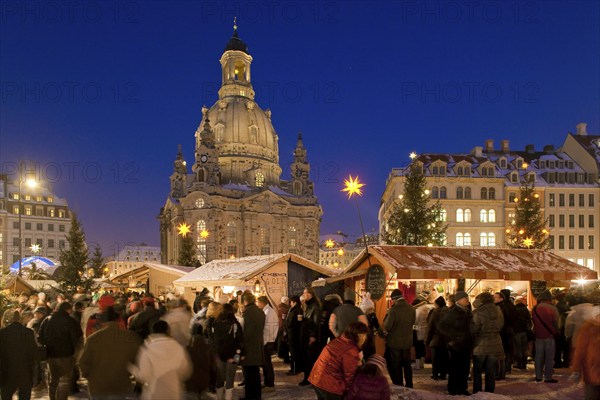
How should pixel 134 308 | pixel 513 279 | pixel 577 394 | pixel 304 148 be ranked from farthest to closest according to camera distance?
pixel 304 148 → pixel 513 279 → pixel 134 308 → pixel 577 394

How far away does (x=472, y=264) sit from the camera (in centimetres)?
1838

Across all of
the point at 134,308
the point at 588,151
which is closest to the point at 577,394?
the point at 134,308

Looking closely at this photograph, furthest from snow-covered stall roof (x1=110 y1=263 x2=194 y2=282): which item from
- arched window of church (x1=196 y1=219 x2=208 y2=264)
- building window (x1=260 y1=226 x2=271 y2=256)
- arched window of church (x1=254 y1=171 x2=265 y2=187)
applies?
arched window of church (x1=254 y1=171 x2=265 y2=187)

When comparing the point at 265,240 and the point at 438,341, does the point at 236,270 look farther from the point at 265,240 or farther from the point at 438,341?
the point at 265,240

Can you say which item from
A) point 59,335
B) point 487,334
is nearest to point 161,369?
point 59,335

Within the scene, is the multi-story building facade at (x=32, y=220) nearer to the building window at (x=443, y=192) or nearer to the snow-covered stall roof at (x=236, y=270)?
the building window at (x=443, y=192)

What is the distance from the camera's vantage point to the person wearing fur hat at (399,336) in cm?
1155

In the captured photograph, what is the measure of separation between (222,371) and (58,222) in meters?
97.7

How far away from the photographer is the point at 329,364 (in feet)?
22.7

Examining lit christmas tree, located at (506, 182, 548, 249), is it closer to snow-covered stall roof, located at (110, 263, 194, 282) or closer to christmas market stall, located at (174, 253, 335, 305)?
snow-covered stall roof, located at (110, 263, 194, 282)

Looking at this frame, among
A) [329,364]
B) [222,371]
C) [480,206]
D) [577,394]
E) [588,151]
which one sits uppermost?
[588,151]

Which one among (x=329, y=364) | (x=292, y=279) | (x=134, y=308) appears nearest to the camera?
(x=329, y=364)

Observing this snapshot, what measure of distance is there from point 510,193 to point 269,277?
4627 centimetres

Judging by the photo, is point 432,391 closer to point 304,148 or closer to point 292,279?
point 292,279
